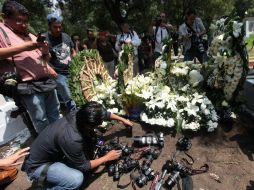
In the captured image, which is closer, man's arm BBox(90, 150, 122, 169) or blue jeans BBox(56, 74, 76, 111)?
man's arm BBox(90, 150, 122, 169)

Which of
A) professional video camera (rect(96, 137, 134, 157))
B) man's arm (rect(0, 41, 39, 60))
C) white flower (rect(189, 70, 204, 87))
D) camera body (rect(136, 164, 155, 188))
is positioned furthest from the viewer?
white flower (rect(189, 70, 204, 87))

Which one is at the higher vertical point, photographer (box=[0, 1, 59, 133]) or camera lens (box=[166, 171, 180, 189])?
photographer (box=[0, 1, 59, 133])

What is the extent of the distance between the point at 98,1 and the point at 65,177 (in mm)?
17270

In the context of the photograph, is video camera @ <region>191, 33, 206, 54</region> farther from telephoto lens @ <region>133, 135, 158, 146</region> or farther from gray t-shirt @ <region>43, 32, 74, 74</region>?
telephoto lens @ <region>133, 135, 158, 146</region>

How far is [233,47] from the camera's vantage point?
4223mm

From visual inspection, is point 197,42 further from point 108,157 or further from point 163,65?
point 108,157

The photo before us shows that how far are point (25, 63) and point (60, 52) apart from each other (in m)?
1.47

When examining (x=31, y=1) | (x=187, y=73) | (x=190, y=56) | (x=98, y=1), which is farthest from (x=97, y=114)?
(x=98, y=1)

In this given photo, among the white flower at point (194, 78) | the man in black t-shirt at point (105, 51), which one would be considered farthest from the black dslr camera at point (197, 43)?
the man in black t-shirt at point (105, 51)

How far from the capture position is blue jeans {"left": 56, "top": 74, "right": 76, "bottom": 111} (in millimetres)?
5216

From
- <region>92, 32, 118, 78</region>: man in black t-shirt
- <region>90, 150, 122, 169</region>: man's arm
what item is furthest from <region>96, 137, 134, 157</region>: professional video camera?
<region>92, 32, 118, 78</region>: man in black t-shirt

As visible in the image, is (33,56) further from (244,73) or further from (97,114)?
(244,73)

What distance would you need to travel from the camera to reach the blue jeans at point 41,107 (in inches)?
146

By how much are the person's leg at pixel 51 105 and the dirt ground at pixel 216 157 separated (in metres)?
0.81
